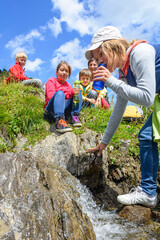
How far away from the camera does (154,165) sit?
2684 mm

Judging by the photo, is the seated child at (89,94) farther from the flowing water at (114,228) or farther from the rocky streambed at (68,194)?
the flowing water at (114,228)

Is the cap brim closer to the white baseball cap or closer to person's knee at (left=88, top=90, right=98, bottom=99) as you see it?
the white baseball cap

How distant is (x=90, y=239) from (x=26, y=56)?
758cm

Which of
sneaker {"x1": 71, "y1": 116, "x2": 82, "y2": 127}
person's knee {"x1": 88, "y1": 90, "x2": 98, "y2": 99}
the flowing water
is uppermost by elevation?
person's knee {"x1": 88, "y1": 90, "x2": 98, "y2": 99}

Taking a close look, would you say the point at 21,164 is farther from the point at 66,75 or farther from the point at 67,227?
the point at 66,75

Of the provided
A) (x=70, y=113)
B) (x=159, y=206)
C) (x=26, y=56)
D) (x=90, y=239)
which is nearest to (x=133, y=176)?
(x=159, y=206)

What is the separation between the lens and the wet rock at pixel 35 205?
1.57 meters

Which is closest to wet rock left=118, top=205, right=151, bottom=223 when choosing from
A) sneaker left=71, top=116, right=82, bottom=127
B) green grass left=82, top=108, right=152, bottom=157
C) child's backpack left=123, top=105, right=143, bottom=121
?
green grass left=82, top=108, right=152, bottom=157

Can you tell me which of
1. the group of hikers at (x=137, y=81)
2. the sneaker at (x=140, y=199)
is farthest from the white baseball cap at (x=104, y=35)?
the sneaker at (x=140, y=199)

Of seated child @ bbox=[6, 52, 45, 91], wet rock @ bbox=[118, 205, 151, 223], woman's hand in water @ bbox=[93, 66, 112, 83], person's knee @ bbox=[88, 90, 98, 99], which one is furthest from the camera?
seated child @ bbox=[6, 52, 45, 91]

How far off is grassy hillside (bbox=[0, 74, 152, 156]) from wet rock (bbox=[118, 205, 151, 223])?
1.76m

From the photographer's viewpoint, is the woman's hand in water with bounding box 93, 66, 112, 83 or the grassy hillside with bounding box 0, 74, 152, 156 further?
the grassy hillside with bounding box 0, 74, 152, 156

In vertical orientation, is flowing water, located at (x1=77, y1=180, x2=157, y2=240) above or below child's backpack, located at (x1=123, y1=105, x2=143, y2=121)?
below

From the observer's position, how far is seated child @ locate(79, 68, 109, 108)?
19.6ft
